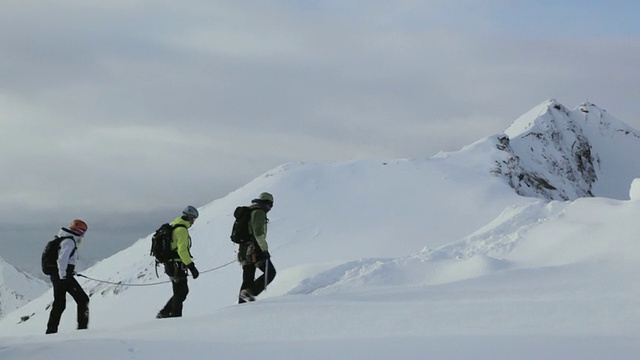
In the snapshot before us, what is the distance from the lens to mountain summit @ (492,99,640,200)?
36.3 meters

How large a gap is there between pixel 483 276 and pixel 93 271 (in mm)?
24499

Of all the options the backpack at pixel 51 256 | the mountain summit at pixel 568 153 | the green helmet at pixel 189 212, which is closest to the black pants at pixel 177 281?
the green helmet at pixel 189 212

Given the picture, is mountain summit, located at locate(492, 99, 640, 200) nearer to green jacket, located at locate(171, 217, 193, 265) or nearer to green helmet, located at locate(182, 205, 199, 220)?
green helmet, located at locate(182, 205, 199, 220)

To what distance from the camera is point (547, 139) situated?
44.8 metres

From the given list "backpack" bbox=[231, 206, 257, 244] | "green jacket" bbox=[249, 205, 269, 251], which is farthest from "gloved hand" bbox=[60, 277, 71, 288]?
"green jacket" bbox=[249, 205, 269, 251]

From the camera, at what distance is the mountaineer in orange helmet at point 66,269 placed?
1048 cm

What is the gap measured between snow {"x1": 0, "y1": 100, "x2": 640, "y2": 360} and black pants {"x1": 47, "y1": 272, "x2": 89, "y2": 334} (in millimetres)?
686

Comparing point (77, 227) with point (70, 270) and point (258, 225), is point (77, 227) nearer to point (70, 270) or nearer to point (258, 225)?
point (70, 270)

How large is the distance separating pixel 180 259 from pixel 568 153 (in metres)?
39.4

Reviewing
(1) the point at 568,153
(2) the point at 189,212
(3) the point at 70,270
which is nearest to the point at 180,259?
(2) the point at 189,212

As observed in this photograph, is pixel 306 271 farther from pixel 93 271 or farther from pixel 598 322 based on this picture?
pixel 93 271

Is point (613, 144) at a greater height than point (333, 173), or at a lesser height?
greater

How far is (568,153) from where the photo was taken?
151ft

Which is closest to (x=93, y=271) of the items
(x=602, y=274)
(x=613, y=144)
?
(x=602, y=274)
